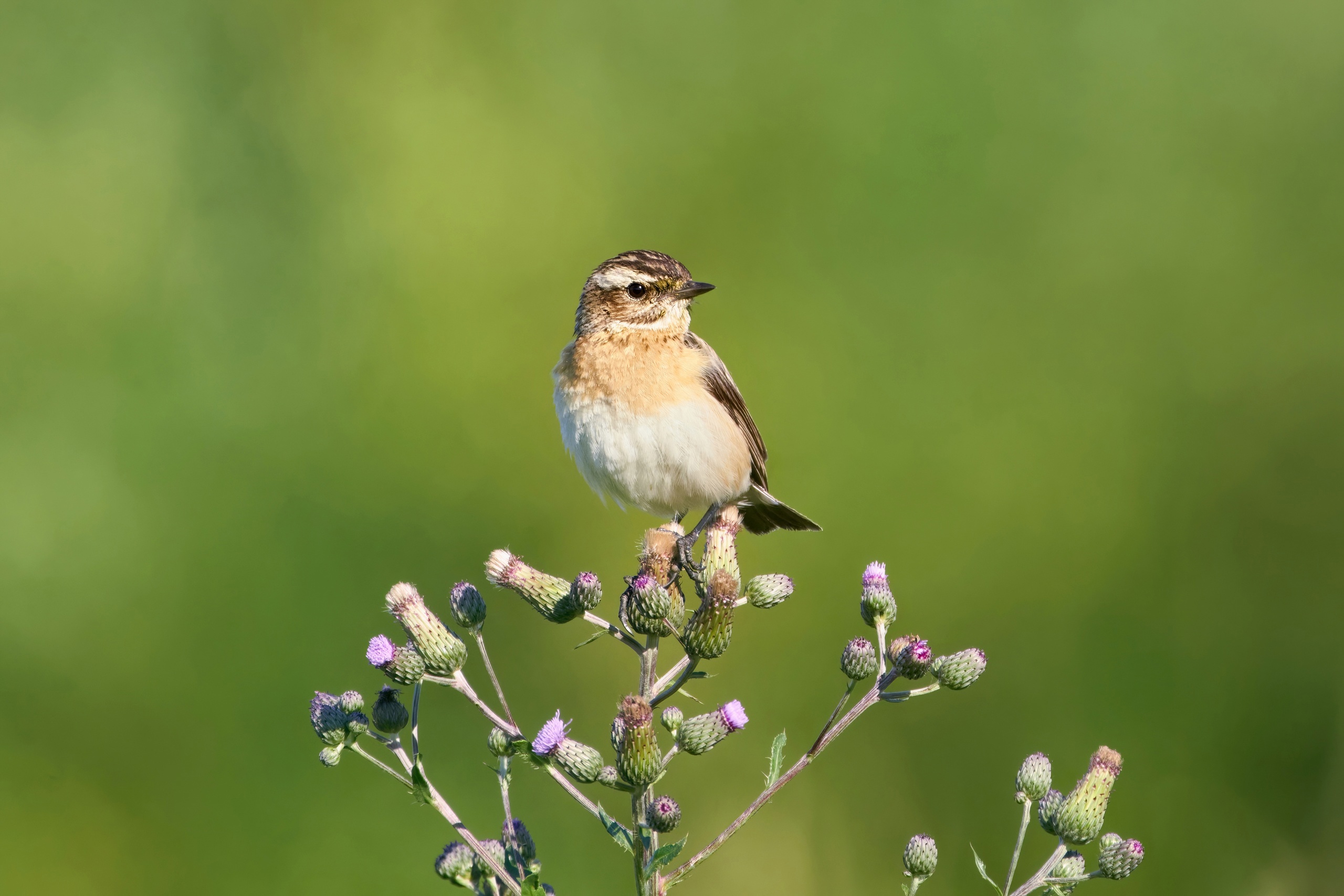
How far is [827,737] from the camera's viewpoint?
2566 mm

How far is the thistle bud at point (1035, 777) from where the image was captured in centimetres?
295

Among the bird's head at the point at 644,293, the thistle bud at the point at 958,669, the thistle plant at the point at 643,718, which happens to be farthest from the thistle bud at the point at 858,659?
the bird's head at the point at 644,293

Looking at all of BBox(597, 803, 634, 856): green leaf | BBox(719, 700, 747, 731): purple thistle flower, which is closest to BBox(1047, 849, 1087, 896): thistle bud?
BBox(719, 700, 747, 731): purple thistle flower

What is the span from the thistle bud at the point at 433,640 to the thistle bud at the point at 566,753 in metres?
0.41

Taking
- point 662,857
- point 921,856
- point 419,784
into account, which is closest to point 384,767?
point 419,784

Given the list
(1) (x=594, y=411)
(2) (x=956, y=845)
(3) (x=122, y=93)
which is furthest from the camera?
(3) (x=122, y=93)

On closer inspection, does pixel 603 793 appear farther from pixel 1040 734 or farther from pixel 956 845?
pixel 1040 734

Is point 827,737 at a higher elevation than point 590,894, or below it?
higher

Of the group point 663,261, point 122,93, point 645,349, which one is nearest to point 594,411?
point 645,349

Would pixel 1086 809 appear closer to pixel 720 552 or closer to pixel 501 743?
pixel 720 552

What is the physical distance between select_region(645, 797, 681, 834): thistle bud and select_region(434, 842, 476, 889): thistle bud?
1.46 ft

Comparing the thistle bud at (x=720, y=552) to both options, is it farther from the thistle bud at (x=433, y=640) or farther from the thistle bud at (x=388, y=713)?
the thistle bud at (x=388, y=713)

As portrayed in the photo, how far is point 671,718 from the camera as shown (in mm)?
2766

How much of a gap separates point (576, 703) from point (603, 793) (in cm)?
74
